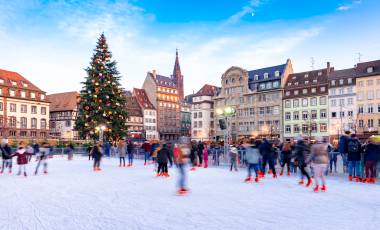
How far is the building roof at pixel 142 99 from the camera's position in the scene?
93.9 m

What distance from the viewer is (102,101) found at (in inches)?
1609

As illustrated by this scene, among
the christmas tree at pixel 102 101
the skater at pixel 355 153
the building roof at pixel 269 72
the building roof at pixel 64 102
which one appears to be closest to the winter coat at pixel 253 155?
the skater at pixel 355 153

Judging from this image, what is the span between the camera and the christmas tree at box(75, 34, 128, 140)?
39.8m

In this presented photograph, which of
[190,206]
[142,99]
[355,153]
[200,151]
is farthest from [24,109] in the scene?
[190,206]

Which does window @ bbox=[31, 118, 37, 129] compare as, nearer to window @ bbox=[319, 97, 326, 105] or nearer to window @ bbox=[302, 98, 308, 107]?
window @ bbox=[302, 98, 308, 107]

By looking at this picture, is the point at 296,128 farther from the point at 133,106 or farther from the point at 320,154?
the point at 320,154

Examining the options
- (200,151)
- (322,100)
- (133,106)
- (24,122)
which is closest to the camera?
(200,151)

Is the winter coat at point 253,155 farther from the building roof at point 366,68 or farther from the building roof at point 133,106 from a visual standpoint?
the building roof at point 133,106

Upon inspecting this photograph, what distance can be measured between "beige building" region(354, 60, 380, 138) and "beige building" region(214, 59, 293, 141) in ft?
→ 46.6

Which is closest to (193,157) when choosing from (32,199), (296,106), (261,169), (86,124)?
(261,169)

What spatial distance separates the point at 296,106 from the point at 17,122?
51867mm

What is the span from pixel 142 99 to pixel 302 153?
279ft

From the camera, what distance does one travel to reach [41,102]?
7056 cm

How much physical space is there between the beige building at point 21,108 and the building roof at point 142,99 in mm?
27528
